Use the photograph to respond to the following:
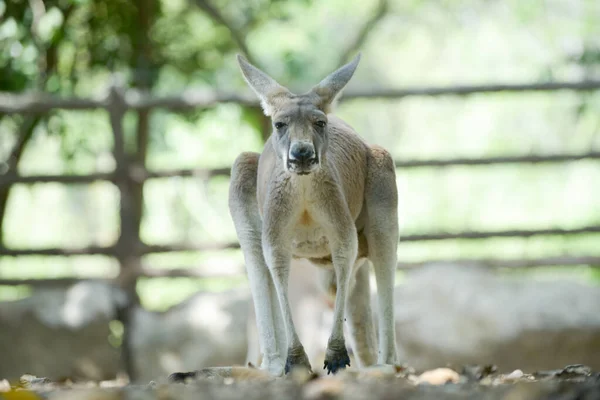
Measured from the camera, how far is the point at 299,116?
3.28 metres

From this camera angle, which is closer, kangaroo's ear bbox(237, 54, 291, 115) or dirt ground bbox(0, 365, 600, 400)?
dirt ground bbox(0, 365, 600, 400)

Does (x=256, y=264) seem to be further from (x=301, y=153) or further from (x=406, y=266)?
(x=406, y=266)

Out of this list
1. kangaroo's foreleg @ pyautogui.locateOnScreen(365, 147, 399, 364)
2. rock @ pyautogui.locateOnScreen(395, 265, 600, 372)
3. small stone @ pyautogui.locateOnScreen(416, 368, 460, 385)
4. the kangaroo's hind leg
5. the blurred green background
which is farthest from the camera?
the blurred green background

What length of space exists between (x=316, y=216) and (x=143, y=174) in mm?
4567

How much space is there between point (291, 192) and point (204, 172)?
169 inches

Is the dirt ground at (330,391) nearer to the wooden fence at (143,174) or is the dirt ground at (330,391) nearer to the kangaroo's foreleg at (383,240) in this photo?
the kangaroo's foreleg at (383,240)

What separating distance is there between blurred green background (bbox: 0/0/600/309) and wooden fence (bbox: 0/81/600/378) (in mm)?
260

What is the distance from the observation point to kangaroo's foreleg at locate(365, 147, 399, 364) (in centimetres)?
363

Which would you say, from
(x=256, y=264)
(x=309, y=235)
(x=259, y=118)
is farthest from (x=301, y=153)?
(x=259, y=118)

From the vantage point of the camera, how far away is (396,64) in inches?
724

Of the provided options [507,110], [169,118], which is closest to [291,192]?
[169,118]

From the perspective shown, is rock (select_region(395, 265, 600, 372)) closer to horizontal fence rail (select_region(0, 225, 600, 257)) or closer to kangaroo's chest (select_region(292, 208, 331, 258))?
horizontal fence rail (select_region(0, 225, 600, 257))

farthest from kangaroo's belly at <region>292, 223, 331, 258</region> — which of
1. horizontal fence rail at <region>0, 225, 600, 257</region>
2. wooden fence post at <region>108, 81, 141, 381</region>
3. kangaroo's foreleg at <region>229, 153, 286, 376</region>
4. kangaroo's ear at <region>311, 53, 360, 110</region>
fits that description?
A: wooden fence post at <region>108, 81, 141, 381</region>

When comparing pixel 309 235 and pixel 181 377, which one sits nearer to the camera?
pixel 181 377
